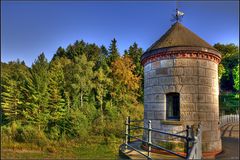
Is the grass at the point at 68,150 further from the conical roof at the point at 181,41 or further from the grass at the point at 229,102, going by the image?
the conical roof at the point at 181,41

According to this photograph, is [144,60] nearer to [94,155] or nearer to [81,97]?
[94,155]

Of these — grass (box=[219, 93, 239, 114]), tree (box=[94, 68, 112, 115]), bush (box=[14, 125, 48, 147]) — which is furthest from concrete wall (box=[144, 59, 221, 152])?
tree (box=[94, 68, 112, 115])

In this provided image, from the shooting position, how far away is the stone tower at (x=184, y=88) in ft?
21.9

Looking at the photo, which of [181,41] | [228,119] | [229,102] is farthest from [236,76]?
[181,41]

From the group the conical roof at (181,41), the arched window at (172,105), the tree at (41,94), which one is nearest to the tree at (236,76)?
the tree at (41,94)

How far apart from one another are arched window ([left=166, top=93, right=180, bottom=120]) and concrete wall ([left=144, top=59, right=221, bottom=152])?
0.15 metres

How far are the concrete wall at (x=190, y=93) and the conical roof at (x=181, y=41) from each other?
41 centimetres

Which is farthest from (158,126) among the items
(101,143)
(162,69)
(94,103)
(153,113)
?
(94,103)

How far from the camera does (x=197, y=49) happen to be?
671 cm

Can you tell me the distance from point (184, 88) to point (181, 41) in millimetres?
1451

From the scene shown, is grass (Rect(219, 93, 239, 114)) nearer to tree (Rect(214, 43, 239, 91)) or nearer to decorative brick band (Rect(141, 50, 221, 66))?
tree (Rect(214, 43, 239, 91))

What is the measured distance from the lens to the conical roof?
22.3 ft

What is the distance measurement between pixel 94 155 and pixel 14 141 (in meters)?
9.27

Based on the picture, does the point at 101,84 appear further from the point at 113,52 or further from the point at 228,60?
the point at 228,60
